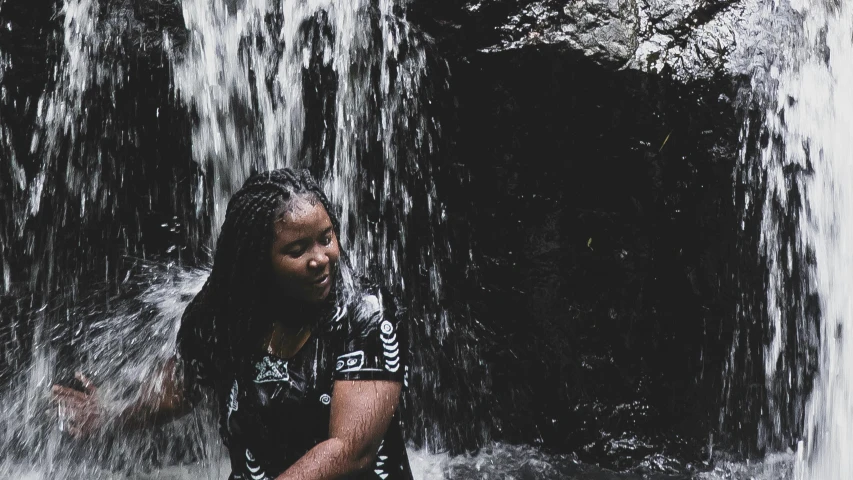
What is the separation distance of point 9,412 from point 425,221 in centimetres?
253

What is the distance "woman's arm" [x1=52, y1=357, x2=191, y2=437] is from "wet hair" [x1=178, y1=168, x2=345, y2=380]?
11 centimetres

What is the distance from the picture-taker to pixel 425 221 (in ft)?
14.5

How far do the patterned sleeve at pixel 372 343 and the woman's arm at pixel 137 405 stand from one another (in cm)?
66

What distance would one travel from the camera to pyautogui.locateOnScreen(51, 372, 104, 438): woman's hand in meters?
2.54

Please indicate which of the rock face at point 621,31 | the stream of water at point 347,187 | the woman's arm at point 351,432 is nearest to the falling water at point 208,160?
the stream of water at point 347,187

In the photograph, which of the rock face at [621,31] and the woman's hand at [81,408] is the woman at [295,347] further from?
the rock face at [621,31]

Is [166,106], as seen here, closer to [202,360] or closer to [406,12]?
[406,12]

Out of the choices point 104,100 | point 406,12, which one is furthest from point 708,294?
point 104,100

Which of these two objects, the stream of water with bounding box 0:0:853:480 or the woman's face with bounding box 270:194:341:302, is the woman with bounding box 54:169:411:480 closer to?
the woman's face with bounding box 270:194:341:302

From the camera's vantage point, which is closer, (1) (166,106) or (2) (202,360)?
(2) (202,360)

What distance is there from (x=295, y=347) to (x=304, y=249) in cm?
31

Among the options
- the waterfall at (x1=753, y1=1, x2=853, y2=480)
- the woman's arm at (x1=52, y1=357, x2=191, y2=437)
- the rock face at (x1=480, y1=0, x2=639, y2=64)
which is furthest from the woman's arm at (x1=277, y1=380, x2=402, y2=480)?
the waterfall at (x1=753, y1=1, x2=853, y2=480)

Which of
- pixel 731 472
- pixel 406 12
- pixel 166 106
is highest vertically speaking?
pixel 406 12

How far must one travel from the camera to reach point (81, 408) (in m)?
2.54
